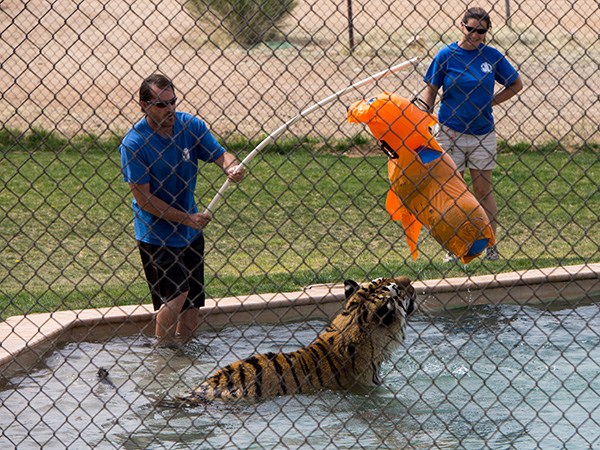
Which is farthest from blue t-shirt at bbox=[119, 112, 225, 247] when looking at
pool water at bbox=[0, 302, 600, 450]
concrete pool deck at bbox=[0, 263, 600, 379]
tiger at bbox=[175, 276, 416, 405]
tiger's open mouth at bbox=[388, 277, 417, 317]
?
tiger's open mouth at bbox=[388, 277, 417, 317]

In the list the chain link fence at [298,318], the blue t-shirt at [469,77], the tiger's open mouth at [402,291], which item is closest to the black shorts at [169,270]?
the chain link fence at [298,318]

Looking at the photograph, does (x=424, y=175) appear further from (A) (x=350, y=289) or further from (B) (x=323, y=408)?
(B) (x=323, y=408)

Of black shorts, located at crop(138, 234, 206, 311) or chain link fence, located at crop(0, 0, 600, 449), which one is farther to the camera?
black shorts, located at crop(138, 234, 206, 311)

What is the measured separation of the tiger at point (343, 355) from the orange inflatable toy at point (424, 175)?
448 mm

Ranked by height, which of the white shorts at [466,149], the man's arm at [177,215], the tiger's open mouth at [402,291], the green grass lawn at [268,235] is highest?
the man's arm at [177,215]

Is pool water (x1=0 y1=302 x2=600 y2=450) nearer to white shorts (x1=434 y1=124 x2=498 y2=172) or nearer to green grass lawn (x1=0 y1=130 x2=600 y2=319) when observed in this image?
green grass lawn (x1=0 y1=130 x2=600 y2=319)

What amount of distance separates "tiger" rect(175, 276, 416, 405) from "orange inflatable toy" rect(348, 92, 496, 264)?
448mm

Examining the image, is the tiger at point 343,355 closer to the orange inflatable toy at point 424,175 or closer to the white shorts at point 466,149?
the orange inflatable toy at point 424,175

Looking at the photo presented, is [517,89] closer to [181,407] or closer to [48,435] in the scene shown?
[181,407]

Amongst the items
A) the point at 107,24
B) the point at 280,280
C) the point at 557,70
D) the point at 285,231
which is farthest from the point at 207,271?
the point at 107,24

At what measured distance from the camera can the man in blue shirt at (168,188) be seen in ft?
13.8

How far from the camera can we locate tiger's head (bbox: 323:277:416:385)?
14.3 ft

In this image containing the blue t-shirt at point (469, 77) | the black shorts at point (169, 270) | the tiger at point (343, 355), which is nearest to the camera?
the tiger at point (343, 355)

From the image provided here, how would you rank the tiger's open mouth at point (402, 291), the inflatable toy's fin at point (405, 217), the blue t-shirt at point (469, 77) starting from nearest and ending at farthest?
1. the tiger's open mouth at point (402, 291)
2. the inflatable toy's fin at point (405, 217)
3. the blue t-shirt at point (469, 77)
